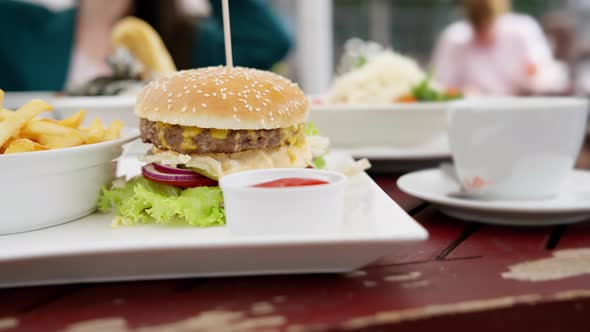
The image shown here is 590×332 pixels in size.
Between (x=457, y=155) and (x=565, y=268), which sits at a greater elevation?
(x=457, y=155)

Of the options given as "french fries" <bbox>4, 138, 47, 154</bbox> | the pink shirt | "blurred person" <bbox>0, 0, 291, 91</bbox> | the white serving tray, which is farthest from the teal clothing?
the white serving tray

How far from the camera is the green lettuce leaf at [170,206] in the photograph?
4.02ft

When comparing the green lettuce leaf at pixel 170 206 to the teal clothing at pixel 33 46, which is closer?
the green lettuce leaf at pixel 170 206

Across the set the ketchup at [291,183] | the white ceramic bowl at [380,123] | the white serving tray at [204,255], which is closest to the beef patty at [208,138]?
the ketchup at [291,183]

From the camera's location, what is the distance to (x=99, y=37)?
596cm

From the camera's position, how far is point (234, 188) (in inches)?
42.7

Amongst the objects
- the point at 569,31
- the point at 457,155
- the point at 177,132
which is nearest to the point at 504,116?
the point at 457,155

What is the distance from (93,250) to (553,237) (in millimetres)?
1007

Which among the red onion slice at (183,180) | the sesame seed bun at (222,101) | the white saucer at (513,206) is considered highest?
the sesame seed bun at (222,101)

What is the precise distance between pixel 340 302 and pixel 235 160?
601 mm

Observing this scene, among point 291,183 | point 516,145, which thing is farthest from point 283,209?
point 516,145

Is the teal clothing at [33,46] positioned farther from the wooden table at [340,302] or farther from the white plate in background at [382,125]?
the wooden table at [340,302]

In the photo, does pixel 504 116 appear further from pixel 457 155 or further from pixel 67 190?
pixel 67 190

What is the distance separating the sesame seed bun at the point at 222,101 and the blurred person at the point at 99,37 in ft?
12.7
